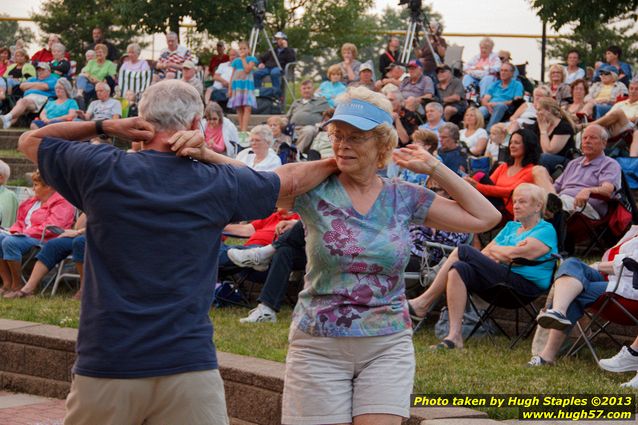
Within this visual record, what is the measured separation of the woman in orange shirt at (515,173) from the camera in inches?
421

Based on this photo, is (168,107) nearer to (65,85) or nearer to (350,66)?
(350,66)

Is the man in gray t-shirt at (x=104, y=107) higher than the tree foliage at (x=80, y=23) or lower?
higher

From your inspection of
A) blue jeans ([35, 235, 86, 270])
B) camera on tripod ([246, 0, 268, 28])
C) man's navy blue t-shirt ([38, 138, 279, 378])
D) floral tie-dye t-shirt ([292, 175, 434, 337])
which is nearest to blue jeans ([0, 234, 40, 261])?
blue jeans ([35, 235, 86, 270])

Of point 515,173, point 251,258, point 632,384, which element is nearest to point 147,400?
point 632,384

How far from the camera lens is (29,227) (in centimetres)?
1216

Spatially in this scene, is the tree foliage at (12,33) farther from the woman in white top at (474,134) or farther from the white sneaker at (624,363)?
the white sneaker at (624,363)

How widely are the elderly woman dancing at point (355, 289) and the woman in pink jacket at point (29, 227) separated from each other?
25.5ft

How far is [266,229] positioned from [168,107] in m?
6.94

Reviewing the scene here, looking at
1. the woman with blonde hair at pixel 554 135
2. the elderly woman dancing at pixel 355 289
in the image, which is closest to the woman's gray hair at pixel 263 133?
the woman with blonde hair at pixel 554 135

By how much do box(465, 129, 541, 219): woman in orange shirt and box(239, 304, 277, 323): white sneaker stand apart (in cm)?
240

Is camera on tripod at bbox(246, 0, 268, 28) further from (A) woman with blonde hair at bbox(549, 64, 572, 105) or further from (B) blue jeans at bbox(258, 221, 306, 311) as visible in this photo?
(B) blue jeans at bbox(258, 221, 306, 311)

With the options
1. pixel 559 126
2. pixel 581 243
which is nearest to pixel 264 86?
pixel 559 126

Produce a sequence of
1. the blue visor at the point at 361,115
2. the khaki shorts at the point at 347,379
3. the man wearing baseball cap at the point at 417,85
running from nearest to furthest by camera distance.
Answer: the khaki shorts at the point at 347,379
the blue visor at the point at 361,115
the man wearing baseball cap at the point at 417,85

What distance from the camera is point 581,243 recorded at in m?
10.9
